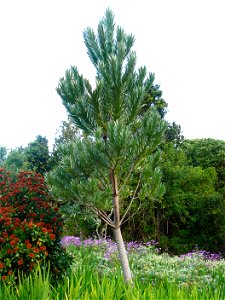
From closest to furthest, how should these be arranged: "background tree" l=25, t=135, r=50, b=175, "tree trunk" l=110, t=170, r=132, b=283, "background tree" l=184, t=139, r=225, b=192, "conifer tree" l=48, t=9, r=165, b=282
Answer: "conifer tree" l=48, t=9, r=165, b=282 → "tree trunk" l=110, t=170, r=132, b=283 → "background tree" l=184, t=139, r=225, b=192 → "background tree" l=25, t=135, r=50, b=175

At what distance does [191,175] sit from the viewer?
12.9m

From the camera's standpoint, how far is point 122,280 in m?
5.45

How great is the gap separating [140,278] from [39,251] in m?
2.19

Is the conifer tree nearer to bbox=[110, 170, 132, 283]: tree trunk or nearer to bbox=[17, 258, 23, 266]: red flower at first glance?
bbox=[110, 170, 132, 283]: tree trunk

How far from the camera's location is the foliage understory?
4.68 meters

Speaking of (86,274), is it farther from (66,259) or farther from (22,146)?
(22,146)

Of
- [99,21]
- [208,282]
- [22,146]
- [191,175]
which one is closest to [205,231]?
[191,175]

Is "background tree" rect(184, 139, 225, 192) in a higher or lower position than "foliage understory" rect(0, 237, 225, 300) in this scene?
higher

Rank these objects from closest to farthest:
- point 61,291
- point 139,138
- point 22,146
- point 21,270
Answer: point 61,291, point 21,270, point 139,138, point 22,146

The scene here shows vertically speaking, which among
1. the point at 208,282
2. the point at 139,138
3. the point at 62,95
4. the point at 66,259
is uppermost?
the point at 62,95

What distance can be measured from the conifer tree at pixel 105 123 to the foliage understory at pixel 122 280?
80 cm

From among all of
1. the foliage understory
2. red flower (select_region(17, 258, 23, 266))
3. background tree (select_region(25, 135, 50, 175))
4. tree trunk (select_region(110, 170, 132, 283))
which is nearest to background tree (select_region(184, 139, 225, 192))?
the foliage understory

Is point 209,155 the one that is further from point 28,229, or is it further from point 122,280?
point 28,229

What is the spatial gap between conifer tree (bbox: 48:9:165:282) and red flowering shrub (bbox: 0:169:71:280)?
447 millimetres
